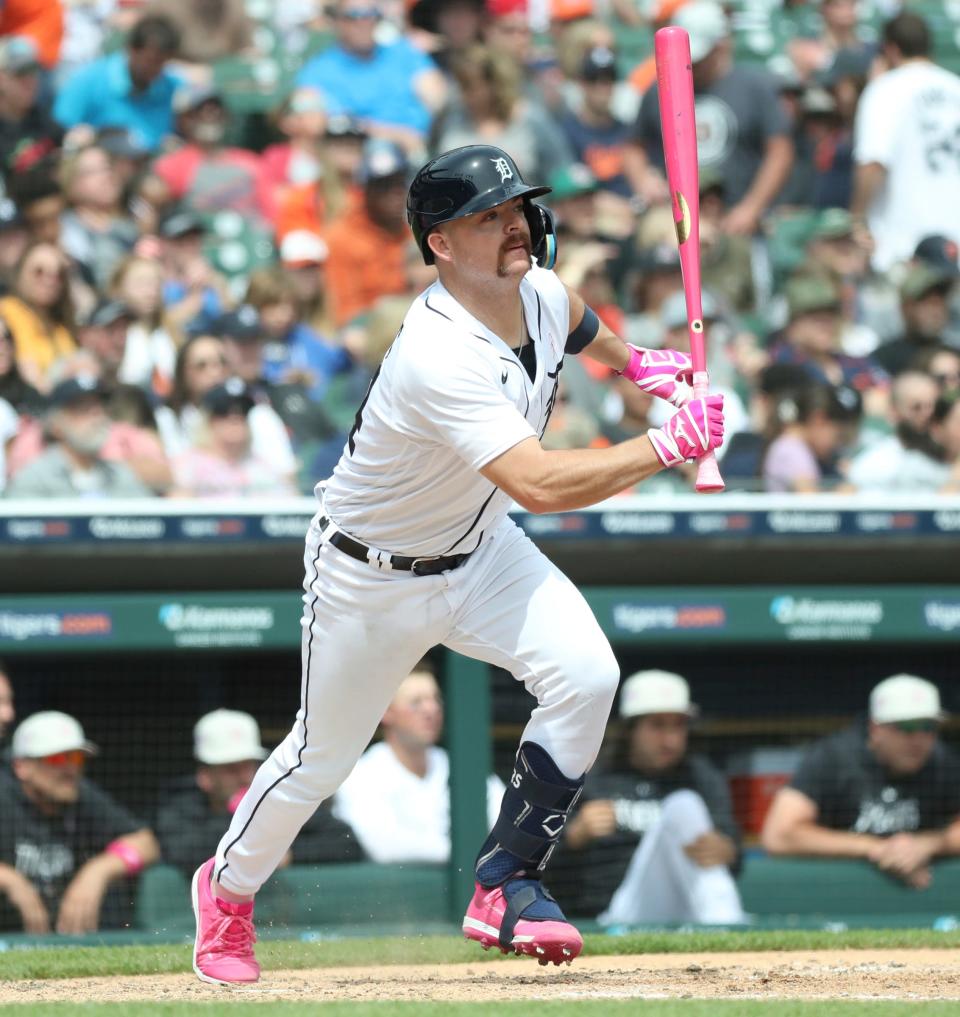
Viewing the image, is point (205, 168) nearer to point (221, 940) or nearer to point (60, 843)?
point (60, 843)

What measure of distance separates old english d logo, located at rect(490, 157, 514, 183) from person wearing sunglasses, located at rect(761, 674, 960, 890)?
2.86m

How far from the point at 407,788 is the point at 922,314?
3345 mm

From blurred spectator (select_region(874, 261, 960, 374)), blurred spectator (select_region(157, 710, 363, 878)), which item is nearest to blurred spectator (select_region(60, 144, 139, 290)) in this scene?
blurred spectator (select_region(157, 710, 363, 878))

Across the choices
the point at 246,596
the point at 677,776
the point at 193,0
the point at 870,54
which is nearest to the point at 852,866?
the point at 677,776

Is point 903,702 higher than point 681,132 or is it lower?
lower

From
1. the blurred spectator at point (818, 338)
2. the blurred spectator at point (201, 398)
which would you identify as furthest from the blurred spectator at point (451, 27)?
the blurred spectator at point (201, 398)

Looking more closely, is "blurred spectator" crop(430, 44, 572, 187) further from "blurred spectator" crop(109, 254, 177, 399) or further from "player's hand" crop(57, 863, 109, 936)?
"player's hand" crop(57, 863, 109, 936)

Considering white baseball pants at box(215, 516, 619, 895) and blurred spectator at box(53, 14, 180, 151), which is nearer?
white baseball pants at box(215, 516, 619, 895)

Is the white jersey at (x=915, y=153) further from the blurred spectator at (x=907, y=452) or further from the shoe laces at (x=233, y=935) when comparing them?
the shoe laces at (x=233, y=935)

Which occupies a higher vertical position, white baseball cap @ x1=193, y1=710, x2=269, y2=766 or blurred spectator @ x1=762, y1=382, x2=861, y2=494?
blurred spectator @ x1=762, y1=382, x2=861, y2=494

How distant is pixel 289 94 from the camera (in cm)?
882

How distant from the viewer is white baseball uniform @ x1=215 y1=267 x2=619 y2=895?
3699mm

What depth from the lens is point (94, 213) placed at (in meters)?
7.84

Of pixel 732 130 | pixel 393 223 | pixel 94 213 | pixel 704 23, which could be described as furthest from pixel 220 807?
pixel 704 23
